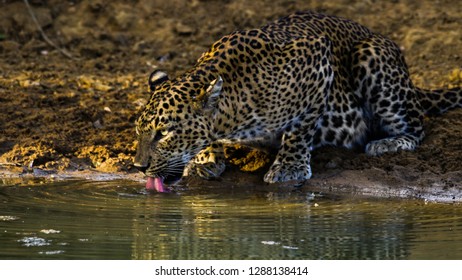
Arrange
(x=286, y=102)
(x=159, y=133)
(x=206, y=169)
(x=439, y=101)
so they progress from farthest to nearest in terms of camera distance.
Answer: (x=439, y=101)
(x=206, y=169)
(x=286, y=102)
(x=159, y=133)

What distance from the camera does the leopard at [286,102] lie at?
36.9ft

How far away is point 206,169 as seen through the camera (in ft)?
40.8

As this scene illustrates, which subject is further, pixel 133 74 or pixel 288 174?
pixel 133 74

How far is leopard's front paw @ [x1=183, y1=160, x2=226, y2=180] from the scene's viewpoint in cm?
1241

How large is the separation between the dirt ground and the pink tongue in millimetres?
1044

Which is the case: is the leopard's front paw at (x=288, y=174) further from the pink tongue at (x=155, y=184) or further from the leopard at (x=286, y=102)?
the pink tongue at (x=155, y=184)

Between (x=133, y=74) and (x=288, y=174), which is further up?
(x=133, y=74)

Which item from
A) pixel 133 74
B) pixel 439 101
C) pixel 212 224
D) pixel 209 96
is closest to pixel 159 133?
pixel 209 96

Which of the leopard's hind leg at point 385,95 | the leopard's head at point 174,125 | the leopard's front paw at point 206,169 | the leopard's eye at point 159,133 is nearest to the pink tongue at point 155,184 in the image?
the leopard's head at point 174,125

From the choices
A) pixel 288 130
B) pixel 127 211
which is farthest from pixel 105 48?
pixel 127 211

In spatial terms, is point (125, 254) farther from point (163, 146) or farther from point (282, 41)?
point (282, 41)

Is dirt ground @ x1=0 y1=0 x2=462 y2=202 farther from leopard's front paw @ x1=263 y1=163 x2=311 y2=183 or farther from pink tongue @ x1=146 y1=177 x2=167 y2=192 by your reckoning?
pink tongue @ x1=146 y1=177 x2=167 y2=192

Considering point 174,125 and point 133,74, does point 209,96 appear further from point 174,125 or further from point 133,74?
point 133,74

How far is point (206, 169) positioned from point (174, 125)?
138 centimetres
